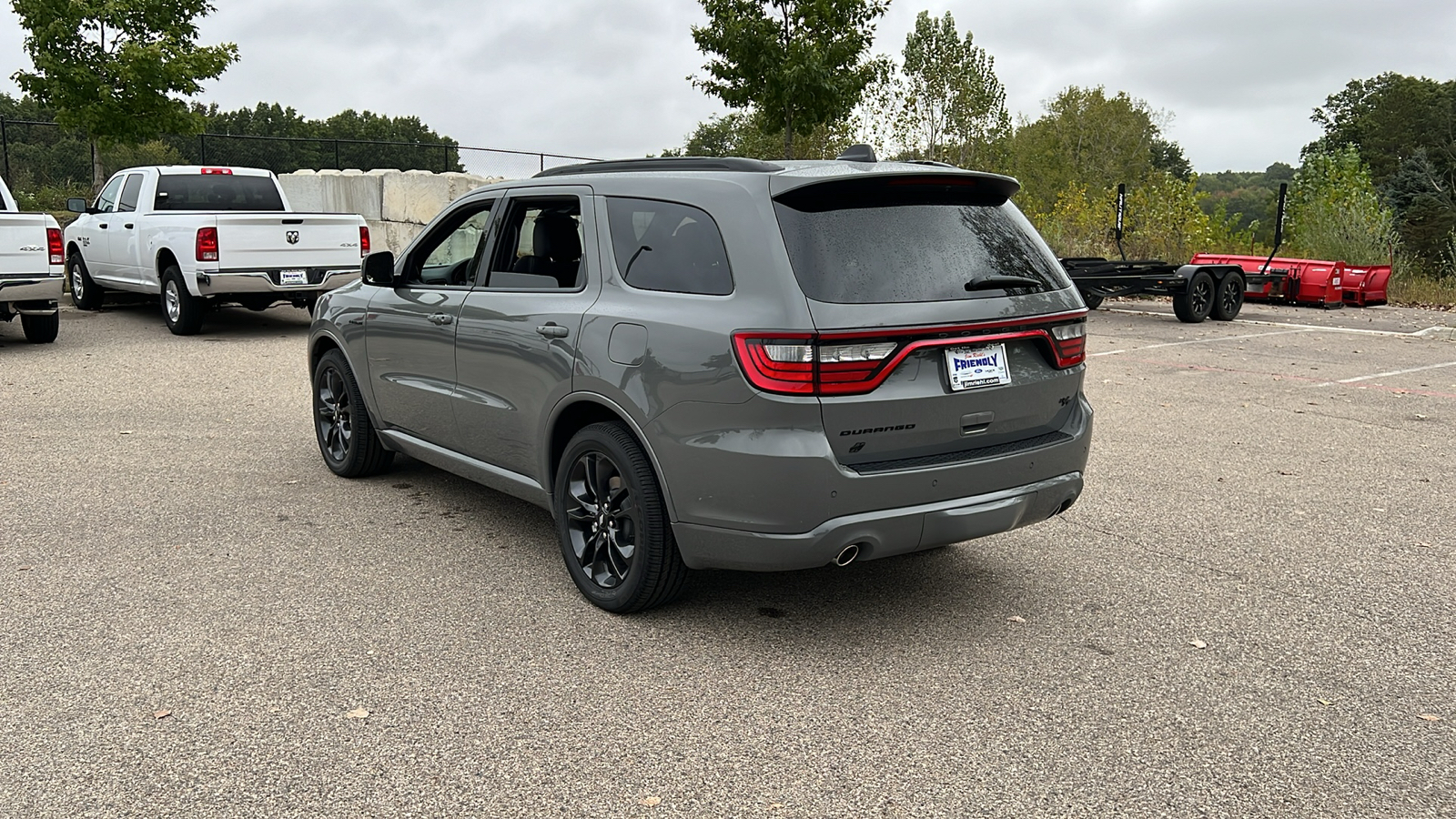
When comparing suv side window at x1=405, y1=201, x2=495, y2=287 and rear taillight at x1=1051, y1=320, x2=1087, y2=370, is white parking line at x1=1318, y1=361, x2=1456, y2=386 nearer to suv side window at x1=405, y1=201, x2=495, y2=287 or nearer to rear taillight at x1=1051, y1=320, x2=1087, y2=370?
rear taillight at x1=1051, y1=320, x2=1087, y2=370

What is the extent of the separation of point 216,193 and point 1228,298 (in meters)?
13.7

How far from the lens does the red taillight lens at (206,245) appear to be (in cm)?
1277

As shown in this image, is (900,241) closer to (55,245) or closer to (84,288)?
(55,245)

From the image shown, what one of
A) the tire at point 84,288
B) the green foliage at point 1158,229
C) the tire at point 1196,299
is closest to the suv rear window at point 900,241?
the tire at point 1196,299

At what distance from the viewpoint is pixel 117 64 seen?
20.8 meters

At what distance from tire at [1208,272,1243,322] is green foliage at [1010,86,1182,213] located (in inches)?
2368

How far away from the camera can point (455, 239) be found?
6.52 meters

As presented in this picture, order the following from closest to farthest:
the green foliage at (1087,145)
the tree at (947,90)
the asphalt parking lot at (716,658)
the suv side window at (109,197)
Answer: the asphalt parking lot at (716,658)
the suv side window at (109,197)
the tree at (947,90)
the green foliage at (1087,145)

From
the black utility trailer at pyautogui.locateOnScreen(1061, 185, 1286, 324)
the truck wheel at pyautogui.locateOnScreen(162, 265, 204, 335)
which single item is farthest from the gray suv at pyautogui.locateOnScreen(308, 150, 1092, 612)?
the black utility trailer at pyautogui.locateOnScreen(1061, 185, 1286, 324)

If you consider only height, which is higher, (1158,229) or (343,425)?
(1158,229)

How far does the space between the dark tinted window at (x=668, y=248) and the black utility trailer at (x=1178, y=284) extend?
1216 centimetres

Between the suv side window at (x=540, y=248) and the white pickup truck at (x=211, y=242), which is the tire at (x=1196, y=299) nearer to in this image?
the white pickup truck at (x=211, y=242)

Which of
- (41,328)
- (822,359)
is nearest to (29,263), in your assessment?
(41,328)

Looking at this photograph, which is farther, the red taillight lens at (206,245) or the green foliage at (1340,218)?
the green foliage at (1340,218)
